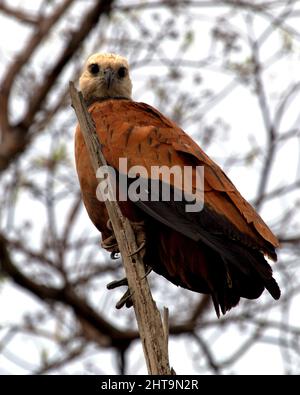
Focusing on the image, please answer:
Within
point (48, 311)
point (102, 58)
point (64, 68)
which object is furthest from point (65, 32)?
point (102, 58)

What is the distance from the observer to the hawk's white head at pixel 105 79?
24.1ft

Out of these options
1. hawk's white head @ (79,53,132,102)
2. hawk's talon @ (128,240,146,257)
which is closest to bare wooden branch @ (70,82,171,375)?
hawk's talon @ (128,240,146,257)

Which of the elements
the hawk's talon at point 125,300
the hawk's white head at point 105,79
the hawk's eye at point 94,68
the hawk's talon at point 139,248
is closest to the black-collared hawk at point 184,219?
the hawk's talon at point 139,248

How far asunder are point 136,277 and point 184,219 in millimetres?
461

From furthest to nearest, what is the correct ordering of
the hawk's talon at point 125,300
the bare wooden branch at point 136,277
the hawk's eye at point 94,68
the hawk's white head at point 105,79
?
the hawk's eye at point 94,68 → the hawk's white head at point 105,79 → the hawk's talon at point 125,300 → the bare wooden branch at point 136,277

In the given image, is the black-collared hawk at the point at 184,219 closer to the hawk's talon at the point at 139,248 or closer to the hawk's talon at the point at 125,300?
the hawk's talon at the point at 139,248

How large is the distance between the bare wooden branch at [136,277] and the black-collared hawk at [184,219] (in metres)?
0.23

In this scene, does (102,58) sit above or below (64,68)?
below

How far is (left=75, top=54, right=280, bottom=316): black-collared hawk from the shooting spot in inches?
210

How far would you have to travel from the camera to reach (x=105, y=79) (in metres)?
7.32

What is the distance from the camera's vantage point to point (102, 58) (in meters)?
7.64
